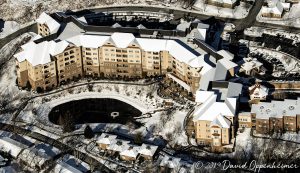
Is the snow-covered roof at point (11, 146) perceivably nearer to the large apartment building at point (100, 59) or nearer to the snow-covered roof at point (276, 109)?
the large apartment building at point (100, 59)

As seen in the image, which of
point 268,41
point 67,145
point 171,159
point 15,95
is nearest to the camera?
point 171,159

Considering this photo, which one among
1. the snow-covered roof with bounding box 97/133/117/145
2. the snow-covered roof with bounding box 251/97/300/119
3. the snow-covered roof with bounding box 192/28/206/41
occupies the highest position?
the snow-covered roof with bounding box 192/28/206/41

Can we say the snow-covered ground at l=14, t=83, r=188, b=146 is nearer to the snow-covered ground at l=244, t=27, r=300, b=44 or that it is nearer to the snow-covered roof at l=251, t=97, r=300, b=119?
the snow-covered roof at l=251, t=97, r=300, b=119

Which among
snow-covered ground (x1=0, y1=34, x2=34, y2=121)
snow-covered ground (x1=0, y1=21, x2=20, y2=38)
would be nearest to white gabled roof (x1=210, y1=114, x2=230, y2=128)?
snow-covered ground (x1=0, y1=34, x2=34, y2=121)

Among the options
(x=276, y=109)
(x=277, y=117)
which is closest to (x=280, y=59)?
(x=276, y=109)

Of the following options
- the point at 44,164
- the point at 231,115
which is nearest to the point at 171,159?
the point at 231,115

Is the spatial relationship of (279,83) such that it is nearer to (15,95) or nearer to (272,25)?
(272,25)
